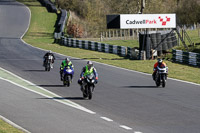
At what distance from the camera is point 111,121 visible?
16.4 meters

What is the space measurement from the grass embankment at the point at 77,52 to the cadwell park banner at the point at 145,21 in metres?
3.26

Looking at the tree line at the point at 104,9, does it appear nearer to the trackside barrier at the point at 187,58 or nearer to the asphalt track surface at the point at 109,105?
the trackside barrier at the point at 187,58

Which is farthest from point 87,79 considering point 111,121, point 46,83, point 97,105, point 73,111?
point 46,83

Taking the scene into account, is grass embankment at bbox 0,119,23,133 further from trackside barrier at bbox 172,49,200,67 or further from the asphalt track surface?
trackside barrier at bbox 172,49,200,67

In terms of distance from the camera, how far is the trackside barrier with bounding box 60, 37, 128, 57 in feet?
155

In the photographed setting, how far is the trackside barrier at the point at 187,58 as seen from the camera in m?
39.8

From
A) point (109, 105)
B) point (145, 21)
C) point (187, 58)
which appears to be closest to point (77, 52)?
point (145, 21)

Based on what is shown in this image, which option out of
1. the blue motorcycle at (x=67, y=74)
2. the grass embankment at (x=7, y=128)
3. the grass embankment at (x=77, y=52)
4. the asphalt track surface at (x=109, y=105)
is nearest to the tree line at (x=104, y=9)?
the grass embankment at (x=77, y=52)

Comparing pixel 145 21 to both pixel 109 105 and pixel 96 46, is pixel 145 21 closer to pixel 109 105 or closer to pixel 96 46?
pixel 96 46

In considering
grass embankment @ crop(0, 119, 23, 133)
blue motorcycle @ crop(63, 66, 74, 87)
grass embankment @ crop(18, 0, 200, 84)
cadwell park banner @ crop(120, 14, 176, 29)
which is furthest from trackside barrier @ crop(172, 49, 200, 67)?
grass embankment @ crop(0, 119, 23, 133)

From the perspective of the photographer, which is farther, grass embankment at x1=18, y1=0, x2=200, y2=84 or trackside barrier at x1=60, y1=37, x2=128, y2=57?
trackside barrier at x1=60, y1=37, x2=128, y2=57

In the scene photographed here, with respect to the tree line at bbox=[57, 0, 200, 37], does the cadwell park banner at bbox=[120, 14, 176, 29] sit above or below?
below

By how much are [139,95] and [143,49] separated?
847 inches

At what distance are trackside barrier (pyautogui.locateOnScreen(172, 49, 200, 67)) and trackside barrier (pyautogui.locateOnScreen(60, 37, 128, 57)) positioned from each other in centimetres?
543
